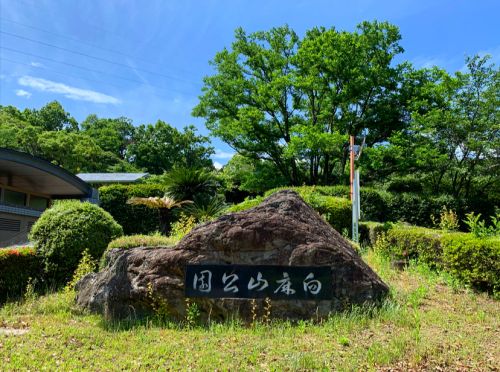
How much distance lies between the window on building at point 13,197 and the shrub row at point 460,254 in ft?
43.4

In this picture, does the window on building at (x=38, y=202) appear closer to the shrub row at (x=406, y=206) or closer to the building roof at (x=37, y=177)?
the building roof at (x=37, y=177)

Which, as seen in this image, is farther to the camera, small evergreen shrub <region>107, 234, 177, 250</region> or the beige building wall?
the beige building wall

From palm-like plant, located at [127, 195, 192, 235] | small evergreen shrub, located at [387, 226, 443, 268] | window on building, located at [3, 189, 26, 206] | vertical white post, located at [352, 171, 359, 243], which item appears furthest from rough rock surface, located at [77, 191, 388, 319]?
window on building, located at [3, 189, 26, 206]

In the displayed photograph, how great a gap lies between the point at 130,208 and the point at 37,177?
3837 millimetres

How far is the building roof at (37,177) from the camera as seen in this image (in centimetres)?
1270

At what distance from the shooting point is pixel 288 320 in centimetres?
514

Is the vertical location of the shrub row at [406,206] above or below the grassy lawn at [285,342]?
above

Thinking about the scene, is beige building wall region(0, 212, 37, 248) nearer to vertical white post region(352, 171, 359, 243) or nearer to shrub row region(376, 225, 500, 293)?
vertical white post region(352, 171, 359, 243)

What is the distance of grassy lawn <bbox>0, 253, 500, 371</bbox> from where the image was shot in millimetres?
3840

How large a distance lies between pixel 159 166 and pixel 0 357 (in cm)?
4350

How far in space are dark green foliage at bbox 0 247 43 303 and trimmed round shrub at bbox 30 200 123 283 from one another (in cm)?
20

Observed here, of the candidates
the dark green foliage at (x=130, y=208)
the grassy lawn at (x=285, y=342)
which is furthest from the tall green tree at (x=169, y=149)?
the grassy lawn at (x=285, y=342)

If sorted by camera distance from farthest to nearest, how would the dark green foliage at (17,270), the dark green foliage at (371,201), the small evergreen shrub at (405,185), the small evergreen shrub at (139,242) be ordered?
the small evergreen shrub at (405,185) < the dark green foliage at (371,201) < the dark green foliage at (17,270) < the small evergreen shrub at (139,242)

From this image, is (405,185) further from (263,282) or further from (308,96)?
(263,282)
